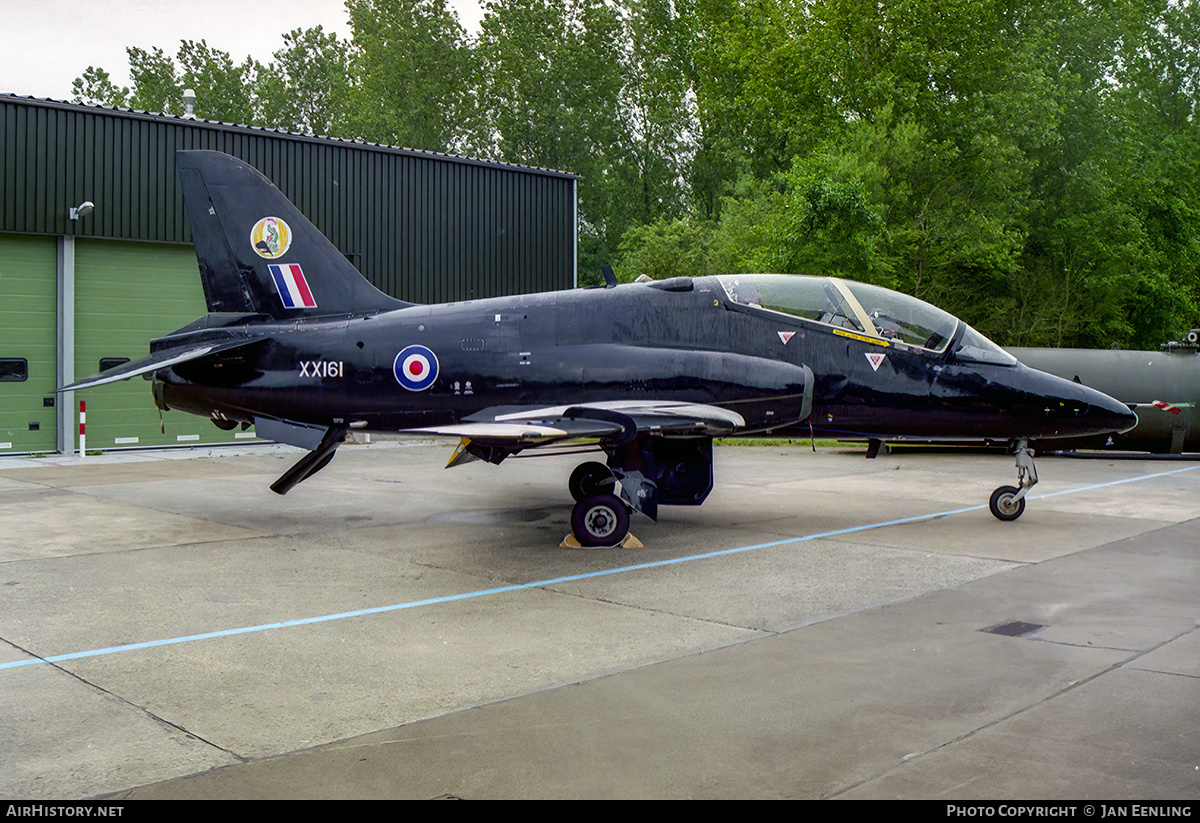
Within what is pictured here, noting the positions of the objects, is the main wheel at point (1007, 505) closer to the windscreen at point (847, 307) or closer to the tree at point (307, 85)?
the windscreen at point (847, 307)

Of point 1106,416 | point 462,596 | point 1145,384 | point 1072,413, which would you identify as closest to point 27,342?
point 462,596

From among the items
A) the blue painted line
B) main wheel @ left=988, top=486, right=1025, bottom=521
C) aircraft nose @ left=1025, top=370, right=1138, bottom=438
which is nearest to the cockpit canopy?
aircraft nose @ left=1025, top=370, right=1138, bottom=438

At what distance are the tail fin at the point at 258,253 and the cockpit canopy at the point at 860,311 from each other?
4.13m

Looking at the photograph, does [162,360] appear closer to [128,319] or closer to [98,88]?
[128,319]

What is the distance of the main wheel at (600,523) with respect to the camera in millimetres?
9633

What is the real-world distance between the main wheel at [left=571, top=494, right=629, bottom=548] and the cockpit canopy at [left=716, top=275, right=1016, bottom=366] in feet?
8.75

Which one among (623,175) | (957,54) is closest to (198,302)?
(957,54)

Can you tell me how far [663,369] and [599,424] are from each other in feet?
4.49

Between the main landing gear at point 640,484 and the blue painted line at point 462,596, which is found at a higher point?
the main landing gear at point 640,484

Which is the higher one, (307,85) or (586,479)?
(307,85)

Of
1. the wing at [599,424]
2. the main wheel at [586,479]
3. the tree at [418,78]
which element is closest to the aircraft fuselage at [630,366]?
the wing at [599,424]

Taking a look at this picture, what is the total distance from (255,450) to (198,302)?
3.35m

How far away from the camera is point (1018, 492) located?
1123 centimetres
